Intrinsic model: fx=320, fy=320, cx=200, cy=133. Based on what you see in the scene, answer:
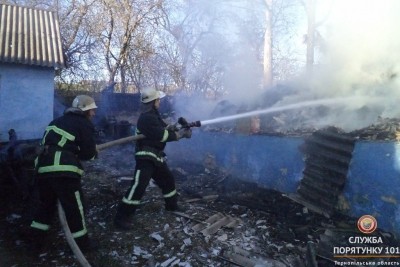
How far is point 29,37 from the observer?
1037 centimetres

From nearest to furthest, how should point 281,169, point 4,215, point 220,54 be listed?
point 4,215, point 281,169, point 220,54

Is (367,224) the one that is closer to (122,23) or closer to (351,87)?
(351,87)

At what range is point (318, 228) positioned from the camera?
15.3ft

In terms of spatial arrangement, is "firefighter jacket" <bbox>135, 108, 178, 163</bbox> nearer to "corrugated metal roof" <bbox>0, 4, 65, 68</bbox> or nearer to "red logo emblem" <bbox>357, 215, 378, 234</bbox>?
"red logo emblem" <bbox>357, 215, 378, 234</bbox>

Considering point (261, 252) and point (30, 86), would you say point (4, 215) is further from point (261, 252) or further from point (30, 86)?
point (30, 86)

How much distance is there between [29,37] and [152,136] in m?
8.15

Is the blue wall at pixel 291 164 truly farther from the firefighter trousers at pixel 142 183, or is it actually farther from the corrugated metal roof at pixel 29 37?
the corrugated metal roof at pixel 29 37

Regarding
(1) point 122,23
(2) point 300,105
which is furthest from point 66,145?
(1) point 122,23

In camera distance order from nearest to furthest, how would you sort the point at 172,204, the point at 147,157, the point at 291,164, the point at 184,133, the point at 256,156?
the point at 147,157
the point at 184,133
the point at 172,204
the point at 291,164
the point at 256,156

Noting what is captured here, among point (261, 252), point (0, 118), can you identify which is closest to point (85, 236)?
point (261, 252)

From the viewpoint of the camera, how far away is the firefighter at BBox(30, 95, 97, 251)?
3.85 metres

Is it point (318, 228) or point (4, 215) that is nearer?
point (318, 228)

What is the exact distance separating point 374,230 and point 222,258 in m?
2.26

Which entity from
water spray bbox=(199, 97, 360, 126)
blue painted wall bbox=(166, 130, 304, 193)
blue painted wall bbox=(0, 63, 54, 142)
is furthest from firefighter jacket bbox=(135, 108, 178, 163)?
blue painted wall bbox=(0, 63, 54, 142)
